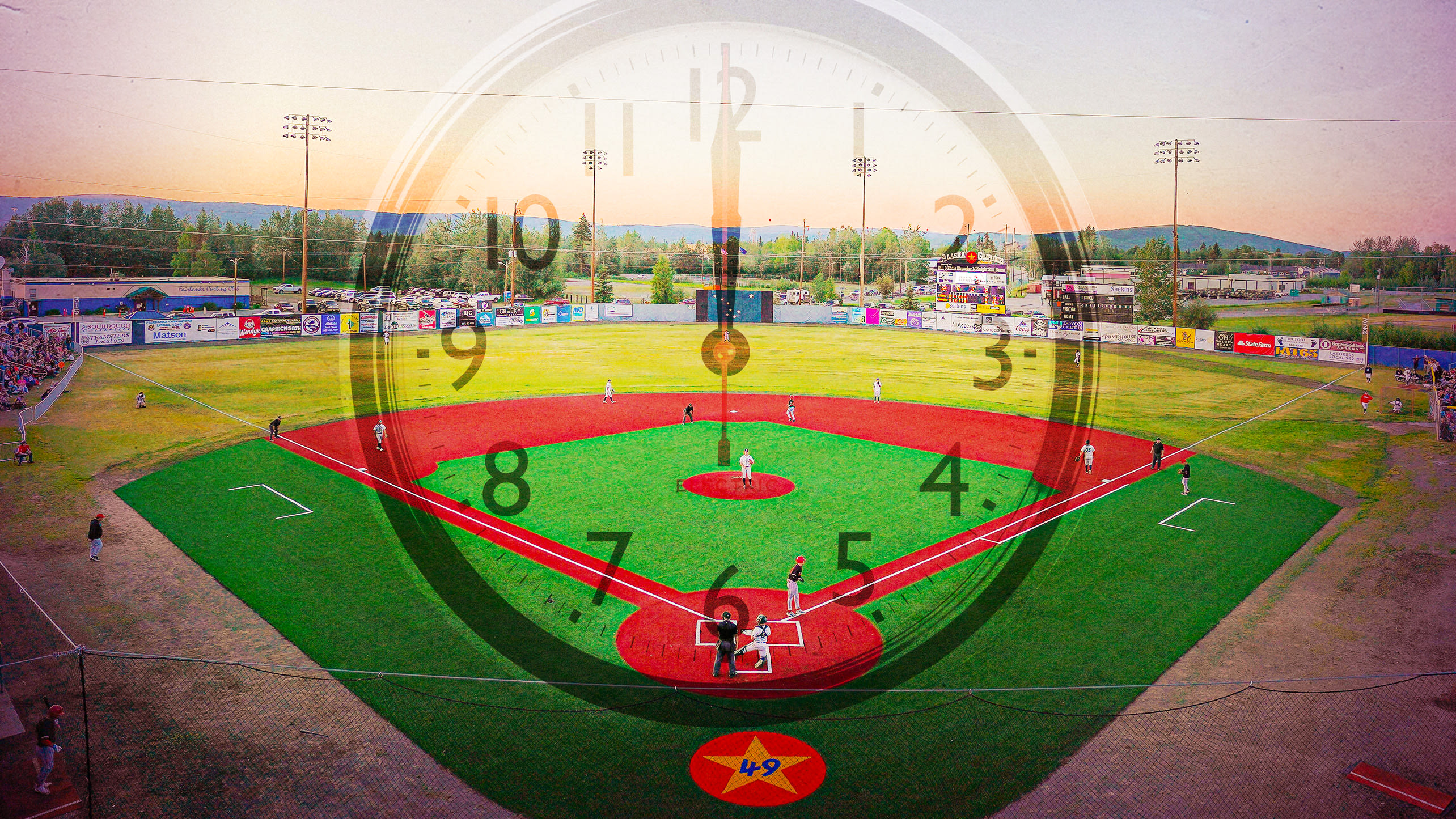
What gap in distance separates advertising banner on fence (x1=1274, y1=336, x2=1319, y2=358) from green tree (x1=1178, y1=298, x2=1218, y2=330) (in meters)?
26.5

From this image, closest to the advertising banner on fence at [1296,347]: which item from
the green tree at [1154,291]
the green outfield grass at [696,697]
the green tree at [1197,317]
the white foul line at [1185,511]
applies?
the green tree at [1197,317]

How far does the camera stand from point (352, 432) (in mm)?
41656

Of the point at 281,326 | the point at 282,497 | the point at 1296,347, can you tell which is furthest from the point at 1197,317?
the point at 282,497

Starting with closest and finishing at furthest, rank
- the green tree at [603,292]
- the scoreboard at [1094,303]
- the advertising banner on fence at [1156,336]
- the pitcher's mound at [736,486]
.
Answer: the pitcher's mound at [736,486], the advertising banner on fence at [1156,336], the scoreboard at [1094,303], the green tree at [603,292]

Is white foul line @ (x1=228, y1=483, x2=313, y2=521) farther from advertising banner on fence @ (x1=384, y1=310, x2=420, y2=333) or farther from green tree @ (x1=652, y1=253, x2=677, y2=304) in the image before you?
green tree @ (x1=652, y1=253, x2=677, y2=304)

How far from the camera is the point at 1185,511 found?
101ft

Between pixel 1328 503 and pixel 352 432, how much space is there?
43531 mm

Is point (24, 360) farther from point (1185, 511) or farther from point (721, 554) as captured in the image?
point (1185, 511)

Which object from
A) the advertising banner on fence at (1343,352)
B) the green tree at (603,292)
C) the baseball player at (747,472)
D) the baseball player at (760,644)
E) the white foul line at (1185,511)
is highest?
the green tree at (603,292)

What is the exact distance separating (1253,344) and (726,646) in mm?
77852

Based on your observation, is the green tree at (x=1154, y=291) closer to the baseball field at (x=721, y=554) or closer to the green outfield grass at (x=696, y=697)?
the baseball field at (x=721, y=554)

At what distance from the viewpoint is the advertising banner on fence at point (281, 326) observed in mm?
78625

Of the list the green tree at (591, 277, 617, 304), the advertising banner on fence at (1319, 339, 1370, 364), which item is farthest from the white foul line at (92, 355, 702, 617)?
the green tree at (591, 277, 617, 304)

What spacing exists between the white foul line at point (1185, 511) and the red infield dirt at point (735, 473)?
278 centimetres
